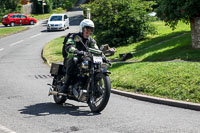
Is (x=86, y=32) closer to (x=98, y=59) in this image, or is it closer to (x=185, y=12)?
(x=98, y=59)

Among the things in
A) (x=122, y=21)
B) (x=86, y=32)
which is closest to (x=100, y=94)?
(x=86, y=32)

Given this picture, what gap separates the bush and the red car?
31543 millimetres

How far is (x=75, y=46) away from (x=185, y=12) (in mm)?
8372

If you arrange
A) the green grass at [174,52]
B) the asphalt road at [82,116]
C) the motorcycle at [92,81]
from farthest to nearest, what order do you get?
the green grass at [174,52] → the motorcycle at [92,81] → the asphalt road at [82,116]

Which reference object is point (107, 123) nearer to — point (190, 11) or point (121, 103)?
point (121, 103)

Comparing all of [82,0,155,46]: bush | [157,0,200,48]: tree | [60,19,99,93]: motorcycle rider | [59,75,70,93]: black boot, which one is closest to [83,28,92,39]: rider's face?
[60,19,99,93]: motorcycle rider

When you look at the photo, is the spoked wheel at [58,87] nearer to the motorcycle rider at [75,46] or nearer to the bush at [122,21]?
the motorcycle rider at [75,46]

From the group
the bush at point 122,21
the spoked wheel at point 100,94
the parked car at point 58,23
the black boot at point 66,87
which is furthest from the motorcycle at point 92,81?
the parked car at point 58,23

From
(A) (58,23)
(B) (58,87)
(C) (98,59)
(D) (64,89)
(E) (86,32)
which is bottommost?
(A) (58,23)

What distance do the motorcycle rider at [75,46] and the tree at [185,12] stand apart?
7966mm

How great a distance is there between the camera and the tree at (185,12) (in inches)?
622

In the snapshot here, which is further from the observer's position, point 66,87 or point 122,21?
point 122,21

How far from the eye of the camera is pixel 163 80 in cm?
1095

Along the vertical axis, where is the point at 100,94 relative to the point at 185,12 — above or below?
below
